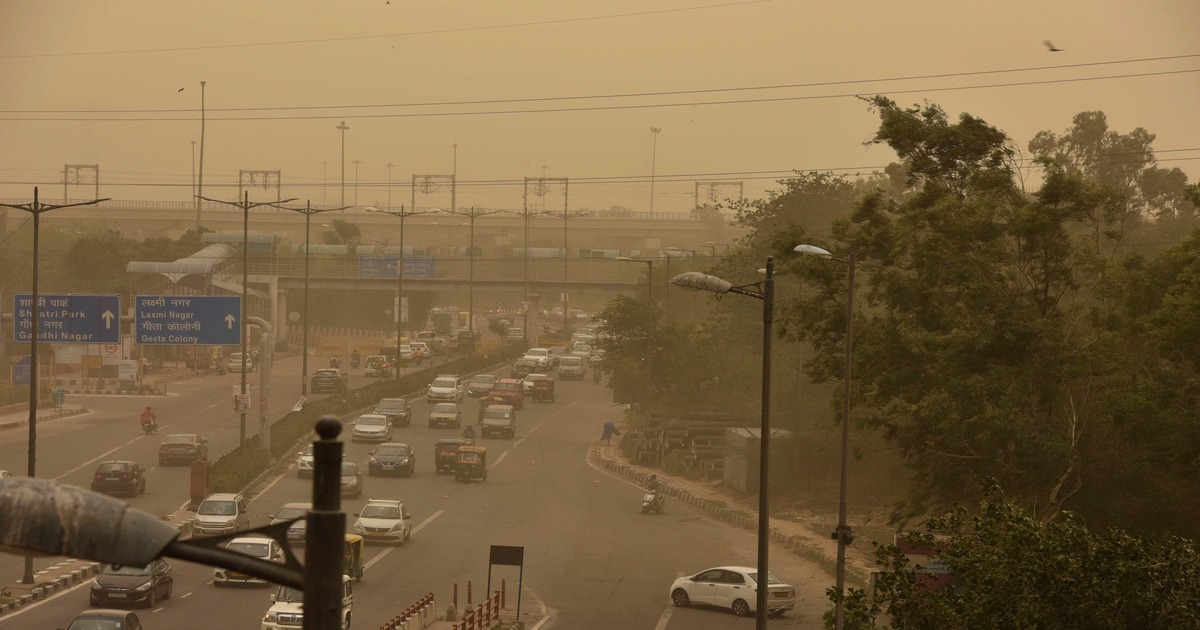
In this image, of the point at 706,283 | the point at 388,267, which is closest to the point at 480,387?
the point at 388,267

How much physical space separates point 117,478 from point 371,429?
15.5 metres

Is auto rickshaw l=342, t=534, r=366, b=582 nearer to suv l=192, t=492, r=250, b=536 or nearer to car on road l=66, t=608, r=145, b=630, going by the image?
suv l=192, t=492, r=250, b=536

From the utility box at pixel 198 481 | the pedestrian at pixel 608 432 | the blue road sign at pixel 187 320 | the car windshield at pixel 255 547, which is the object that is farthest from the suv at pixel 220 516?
the pedestrian at pixel 608 432

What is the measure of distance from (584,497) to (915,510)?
736 inches

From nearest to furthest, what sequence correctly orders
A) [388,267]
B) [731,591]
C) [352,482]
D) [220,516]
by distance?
[731,591]
[220,516]
[352,482]
[388,267]

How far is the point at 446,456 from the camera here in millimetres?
46844

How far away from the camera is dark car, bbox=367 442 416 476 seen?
4534 centimetres

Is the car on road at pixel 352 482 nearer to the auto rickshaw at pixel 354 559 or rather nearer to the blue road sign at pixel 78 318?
the blue road sign at pixel 78 318

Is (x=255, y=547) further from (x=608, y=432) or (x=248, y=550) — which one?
(x=608, y=432)

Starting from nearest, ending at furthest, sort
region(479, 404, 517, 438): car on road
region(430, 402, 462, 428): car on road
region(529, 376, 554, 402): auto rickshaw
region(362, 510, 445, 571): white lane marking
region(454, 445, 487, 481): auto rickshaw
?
region(362, 510, 445, 571): white lane marking < region(454, 445, 487, 481): auto rickshaw < region(479, 404, 517, 438): car on road < region(430, 402, 462, 428): car on road < region(529, 376, 554, 402): auto rickshaw

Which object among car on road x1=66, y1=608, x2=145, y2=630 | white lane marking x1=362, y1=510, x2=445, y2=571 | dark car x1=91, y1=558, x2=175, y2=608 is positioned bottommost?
white lane marking x1=362, y1=510, x2=445, y2=571

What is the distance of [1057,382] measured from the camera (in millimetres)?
26578

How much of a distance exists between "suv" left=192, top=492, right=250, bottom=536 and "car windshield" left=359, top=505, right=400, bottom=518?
135 inches

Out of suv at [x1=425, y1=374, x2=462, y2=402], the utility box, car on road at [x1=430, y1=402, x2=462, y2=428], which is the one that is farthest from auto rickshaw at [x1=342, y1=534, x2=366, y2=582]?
suv at [x1=425, y1=374, x2=462, y2=402]
